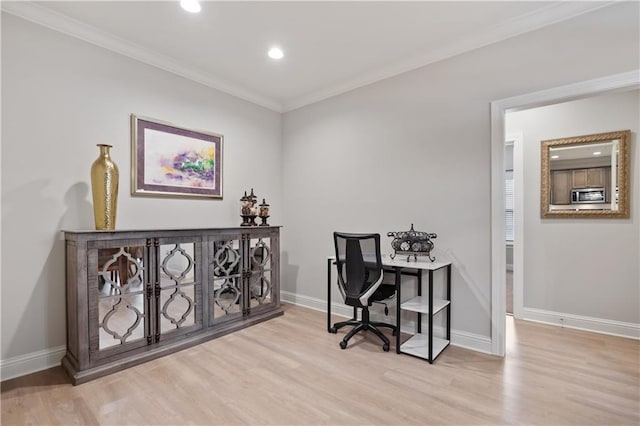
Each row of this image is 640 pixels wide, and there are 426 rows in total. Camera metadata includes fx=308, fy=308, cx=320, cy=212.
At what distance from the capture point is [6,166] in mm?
2258

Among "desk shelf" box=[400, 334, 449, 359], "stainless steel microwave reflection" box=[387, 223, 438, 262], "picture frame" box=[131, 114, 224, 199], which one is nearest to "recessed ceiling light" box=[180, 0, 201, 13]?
"picture frame" box=[131, 114, 224, 199]

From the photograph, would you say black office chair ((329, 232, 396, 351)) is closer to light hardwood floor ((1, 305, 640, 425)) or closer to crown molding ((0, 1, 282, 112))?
light hardwood floor ((1, 305, 640, 425))

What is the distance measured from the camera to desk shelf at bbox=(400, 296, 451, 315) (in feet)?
8.64

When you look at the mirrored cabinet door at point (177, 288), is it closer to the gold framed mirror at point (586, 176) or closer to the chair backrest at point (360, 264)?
the chair backrest at point (360, 264)

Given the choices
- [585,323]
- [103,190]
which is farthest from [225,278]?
[585,323]

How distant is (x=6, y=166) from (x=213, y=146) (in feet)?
5.77

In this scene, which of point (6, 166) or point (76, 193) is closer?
point (6, 166)

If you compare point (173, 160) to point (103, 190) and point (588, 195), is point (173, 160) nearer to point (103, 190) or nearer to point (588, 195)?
point (103, 190)

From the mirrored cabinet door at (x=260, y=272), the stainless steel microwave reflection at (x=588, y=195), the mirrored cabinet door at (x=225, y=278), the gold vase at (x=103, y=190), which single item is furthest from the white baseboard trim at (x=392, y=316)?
the gold vase at (x=103, y=190)

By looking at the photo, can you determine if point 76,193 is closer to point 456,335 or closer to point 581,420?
point 456,335

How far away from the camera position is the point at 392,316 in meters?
3.36

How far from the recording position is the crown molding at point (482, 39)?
231 centimetres

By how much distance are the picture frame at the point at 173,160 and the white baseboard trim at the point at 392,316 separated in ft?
5.72

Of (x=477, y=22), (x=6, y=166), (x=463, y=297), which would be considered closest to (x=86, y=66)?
(x=6, y=166)
